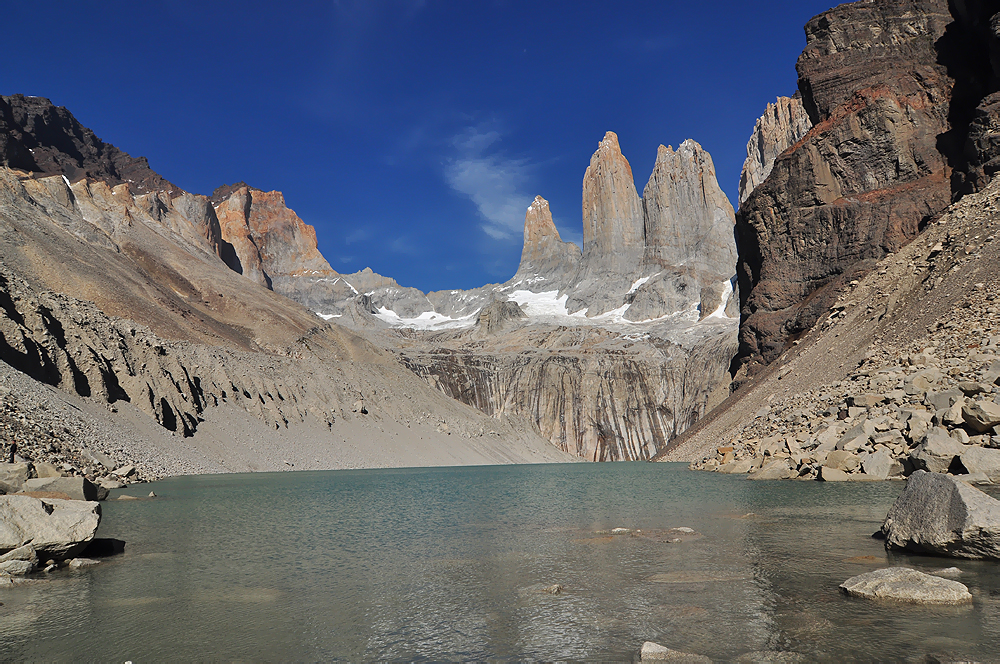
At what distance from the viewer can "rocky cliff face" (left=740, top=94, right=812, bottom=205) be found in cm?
15625

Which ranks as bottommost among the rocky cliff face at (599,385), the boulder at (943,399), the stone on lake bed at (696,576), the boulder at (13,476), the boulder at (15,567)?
the stone on lake bed at (696,576)

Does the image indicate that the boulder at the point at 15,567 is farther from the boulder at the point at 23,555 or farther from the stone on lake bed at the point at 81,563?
the stone on lake bed at the point at 81,563

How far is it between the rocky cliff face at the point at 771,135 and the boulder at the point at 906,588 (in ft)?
523

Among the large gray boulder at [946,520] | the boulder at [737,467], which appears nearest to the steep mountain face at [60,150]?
the boulder at [737,467]

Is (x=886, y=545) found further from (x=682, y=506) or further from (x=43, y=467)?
(x=43, y=467)

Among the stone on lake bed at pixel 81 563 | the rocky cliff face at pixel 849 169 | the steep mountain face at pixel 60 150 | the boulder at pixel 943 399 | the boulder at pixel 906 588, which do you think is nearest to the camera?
the boulder at pixel 906 588

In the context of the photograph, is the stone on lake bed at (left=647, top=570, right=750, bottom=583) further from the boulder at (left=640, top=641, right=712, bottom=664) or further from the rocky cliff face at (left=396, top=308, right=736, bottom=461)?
the rocky cliff face at (left=396, top=308, right=736, bottom=461)

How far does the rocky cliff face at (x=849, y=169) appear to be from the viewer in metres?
56.2

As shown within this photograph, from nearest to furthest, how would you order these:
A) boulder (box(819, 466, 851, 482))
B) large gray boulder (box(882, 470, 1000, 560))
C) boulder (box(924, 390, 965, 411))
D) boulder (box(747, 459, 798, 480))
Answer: large gray boulder (box(882, 470, 1000, 560)) → boulder (box(924, 390, 965, 411)) → boulder (box(819, 466, 851, 482)) → boulder (box(747, 459, 798, 480))

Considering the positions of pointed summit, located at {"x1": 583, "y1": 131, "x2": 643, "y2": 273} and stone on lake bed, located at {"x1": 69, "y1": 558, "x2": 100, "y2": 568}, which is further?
pointed summit, located at {"x1": 583, "y1": 131, "x2": 643, "y2": 273}

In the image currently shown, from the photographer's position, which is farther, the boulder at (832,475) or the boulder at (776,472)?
the boulder at (776,472)

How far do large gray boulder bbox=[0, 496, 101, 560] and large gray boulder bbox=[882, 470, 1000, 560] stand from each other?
14.6 m

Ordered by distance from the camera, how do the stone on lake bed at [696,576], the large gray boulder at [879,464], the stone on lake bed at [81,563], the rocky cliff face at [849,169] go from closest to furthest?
the stone on lake bed at [696,576], the stone on lake bed at [81,563], the large gray boulder at [879,464], the rocky cliff face at [849,169]

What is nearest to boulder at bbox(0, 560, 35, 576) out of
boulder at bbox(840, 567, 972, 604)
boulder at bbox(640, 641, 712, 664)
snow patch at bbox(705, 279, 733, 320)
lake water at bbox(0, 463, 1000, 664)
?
lake water at bbox(0, 463, 1000, 664)
